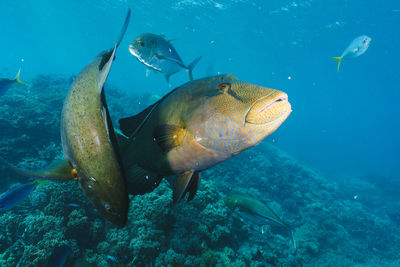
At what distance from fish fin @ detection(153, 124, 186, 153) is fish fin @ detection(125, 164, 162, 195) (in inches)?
9.0

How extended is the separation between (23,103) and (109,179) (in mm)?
11404

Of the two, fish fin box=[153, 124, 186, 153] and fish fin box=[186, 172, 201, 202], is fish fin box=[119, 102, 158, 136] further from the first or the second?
fish fin box=[186, 172, 201, 202]

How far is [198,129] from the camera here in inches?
40.6

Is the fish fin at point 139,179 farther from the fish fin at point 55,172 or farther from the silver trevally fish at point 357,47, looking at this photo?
the silver trevally fish at point 357,47

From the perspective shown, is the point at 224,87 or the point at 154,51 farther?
the point at 154,51

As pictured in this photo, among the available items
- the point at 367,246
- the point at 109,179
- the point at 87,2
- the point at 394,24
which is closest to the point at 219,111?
the point at 109,179

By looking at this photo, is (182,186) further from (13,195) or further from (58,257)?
(13,195)

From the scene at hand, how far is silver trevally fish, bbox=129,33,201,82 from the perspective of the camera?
124 inches

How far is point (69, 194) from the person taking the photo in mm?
4430

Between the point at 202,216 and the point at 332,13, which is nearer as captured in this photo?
the point at 202,216

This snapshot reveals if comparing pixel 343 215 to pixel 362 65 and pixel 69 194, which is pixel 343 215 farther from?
pixel 362 65

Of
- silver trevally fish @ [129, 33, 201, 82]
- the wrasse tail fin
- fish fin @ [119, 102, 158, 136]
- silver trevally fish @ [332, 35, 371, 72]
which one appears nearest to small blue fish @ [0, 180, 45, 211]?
silver trevally fish @ [129, 33, 201, 82]

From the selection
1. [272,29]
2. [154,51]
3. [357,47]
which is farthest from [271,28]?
[154,51]

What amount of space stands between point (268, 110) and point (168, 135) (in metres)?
0.52
